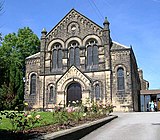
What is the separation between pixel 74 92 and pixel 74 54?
5.70 meters

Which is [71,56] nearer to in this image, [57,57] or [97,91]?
[57,57]

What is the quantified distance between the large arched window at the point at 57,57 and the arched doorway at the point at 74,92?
3668 mm

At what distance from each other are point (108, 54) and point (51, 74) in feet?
28.7

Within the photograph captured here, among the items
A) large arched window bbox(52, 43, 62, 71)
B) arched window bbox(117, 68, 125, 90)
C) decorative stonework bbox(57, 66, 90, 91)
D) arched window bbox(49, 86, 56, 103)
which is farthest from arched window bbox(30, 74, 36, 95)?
arched window bbox(117, 68, 125, 90)

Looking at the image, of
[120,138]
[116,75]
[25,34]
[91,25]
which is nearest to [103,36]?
[91,25]

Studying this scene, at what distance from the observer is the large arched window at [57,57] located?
1318 inches

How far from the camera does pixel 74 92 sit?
31266 millimetres

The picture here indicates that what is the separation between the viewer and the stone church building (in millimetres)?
29938

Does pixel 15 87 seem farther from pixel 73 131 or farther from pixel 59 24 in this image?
pixel 73 131

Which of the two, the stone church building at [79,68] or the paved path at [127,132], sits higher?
the stone church building at [79,68]

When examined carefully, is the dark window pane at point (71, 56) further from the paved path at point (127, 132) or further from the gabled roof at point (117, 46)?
the paved path at point (127, 132)

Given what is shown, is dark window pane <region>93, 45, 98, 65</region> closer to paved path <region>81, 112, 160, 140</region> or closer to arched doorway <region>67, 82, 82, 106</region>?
arched doorway <region>67, 82, 82, 106</region>

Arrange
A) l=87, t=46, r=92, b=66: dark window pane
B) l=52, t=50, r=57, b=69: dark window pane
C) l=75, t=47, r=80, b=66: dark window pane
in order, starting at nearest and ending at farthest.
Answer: l=87, t=46, r=92, b=66: dark window pane
l=75, t=47, r=80, b=66: dark window pane
l=52, t=50, r=57, b=69: dark window pane

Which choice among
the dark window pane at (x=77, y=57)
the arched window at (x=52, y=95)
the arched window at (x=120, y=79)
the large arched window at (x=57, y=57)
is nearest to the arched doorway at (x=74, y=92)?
the arched window at (x=52, y=95)
